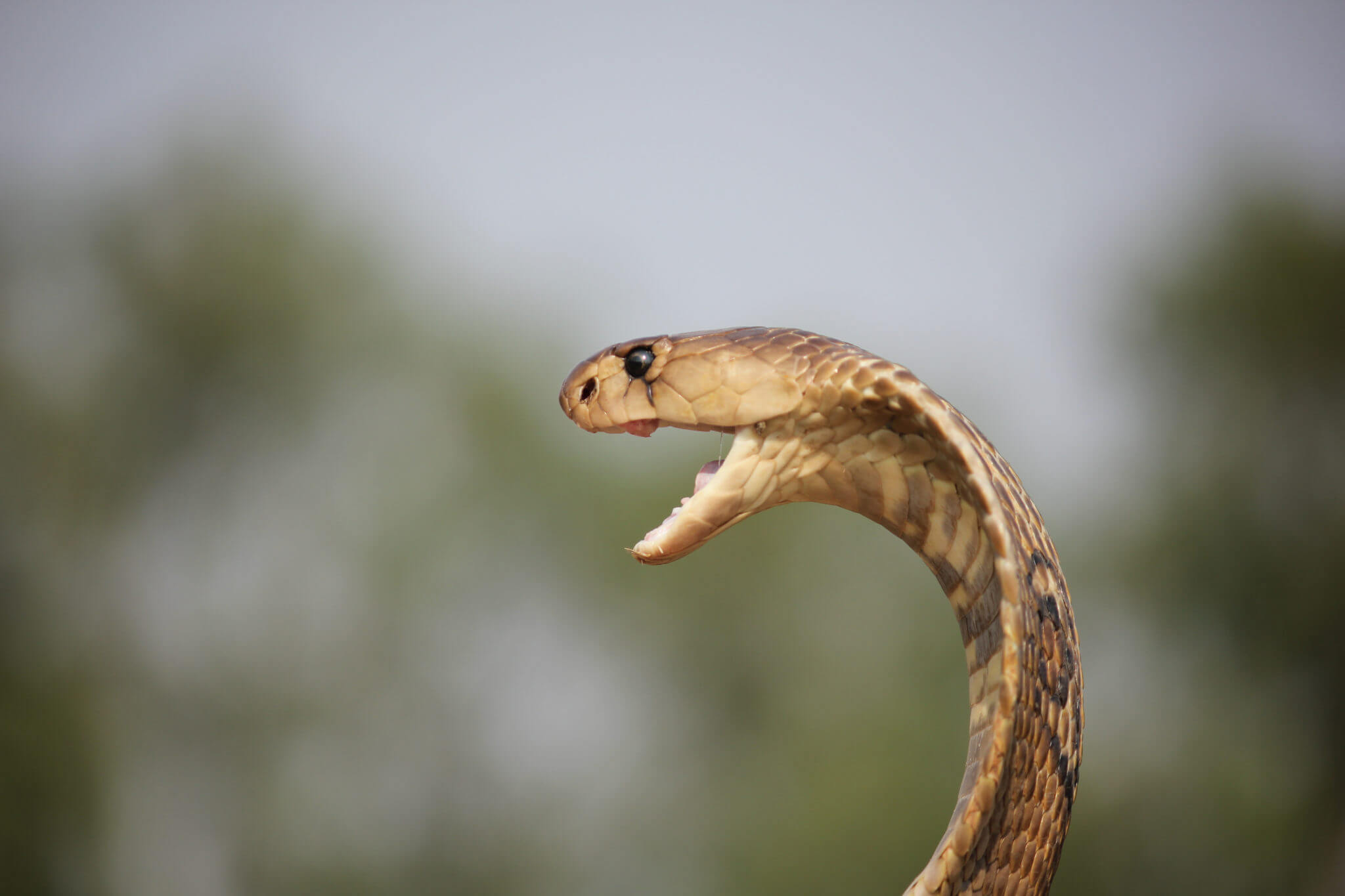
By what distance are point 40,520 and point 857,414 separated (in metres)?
4.79

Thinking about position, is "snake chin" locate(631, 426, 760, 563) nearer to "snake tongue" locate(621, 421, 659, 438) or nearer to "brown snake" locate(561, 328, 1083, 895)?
"brown snake" locate(561, 328, 1083, 895)

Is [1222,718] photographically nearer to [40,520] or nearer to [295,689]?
[295,689]

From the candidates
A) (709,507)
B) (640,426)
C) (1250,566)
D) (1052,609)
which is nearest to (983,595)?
(1052,609)

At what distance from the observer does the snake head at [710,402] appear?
1.08 metres

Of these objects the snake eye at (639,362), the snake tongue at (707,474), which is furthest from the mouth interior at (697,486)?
the snake eye at (639,362)

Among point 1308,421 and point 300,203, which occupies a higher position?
point 300,203

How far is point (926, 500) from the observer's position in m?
1.09

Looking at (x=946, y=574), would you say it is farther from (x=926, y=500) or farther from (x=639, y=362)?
(x=639, y=362)

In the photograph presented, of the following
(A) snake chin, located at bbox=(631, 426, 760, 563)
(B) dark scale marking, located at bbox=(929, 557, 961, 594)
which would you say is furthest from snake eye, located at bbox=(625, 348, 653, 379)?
(B) dark scale marking, located at bbox=(929, 557, 961, 594)

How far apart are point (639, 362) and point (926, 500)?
36 centimetres

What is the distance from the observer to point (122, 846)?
4.56 meters

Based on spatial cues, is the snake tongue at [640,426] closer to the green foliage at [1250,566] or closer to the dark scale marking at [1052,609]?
the dark scale marking at [1052,609]

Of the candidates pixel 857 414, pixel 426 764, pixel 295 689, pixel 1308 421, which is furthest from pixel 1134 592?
pixel 857 414

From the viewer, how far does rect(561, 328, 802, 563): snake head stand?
3.56ft
